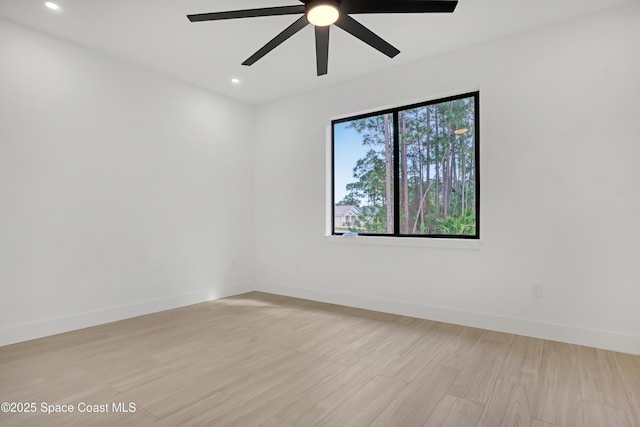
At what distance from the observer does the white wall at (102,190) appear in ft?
9.74

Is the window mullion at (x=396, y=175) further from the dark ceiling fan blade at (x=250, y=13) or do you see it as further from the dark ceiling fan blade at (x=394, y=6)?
the dark ceiling fan blade at (x=250, y=13)

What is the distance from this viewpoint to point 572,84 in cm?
291

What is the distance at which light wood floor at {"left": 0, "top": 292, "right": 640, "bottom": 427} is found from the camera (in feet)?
5.98

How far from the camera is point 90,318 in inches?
132

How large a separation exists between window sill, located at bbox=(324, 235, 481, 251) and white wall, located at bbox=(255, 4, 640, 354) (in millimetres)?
29

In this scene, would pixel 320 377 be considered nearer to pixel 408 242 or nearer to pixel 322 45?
pixel 408 242

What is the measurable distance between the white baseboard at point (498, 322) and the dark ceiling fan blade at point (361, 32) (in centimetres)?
256

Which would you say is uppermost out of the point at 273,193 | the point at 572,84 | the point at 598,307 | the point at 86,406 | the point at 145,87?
the point at 145,87

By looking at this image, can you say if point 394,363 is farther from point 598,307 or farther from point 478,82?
point 478,82

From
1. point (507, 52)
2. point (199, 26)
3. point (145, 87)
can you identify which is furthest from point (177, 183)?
point (507, 52)

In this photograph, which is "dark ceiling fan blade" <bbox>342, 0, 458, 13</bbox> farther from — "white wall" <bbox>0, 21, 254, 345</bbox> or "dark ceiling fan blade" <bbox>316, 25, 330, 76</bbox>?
"white wall" <bbox>0, 21, 254, 345</bbox>

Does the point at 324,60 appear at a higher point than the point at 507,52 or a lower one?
lower

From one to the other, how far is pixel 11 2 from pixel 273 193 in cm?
323

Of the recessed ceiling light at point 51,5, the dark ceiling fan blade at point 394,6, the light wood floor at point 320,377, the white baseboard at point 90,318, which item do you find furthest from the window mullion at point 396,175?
the recessed ceiling light at point 51,5
